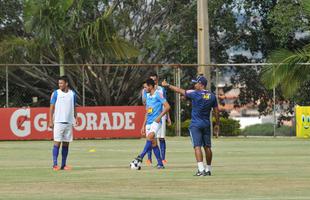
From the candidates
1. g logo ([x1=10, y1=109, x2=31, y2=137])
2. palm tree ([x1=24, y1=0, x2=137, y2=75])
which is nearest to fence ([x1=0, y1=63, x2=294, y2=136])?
palm tree ([x1=24, y1=0, x2=137, y2=75])

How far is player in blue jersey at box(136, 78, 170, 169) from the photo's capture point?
21.6 m

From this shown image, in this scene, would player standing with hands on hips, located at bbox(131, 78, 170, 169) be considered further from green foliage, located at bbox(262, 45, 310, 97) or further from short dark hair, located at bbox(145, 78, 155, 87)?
green foliage, located at bbox(262, 45, 310, 97)

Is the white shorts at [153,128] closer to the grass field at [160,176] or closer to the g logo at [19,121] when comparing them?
the grass field at [160,176]

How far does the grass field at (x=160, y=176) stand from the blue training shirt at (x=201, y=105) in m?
1.02

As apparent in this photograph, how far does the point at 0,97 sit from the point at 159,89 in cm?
1996

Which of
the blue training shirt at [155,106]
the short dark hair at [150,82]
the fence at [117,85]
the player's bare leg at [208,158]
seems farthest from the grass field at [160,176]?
the fence at [117,85]

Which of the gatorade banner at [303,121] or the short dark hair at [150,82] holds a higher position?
the short dark hair at [150,82]

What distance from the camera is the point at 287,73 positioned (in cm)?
3956

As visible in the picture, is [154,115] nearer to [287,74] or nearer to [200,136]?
[200,136]

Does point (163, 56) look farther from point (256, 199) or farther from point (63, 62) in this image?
point (256, 199)

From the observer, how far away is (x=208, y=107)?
19391 mm

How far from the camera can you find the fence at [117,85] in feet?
136

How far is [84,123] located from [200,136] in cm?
1907

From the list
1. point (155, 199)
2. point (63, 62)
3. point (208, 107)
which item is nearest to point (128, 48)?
point (63, 62)
